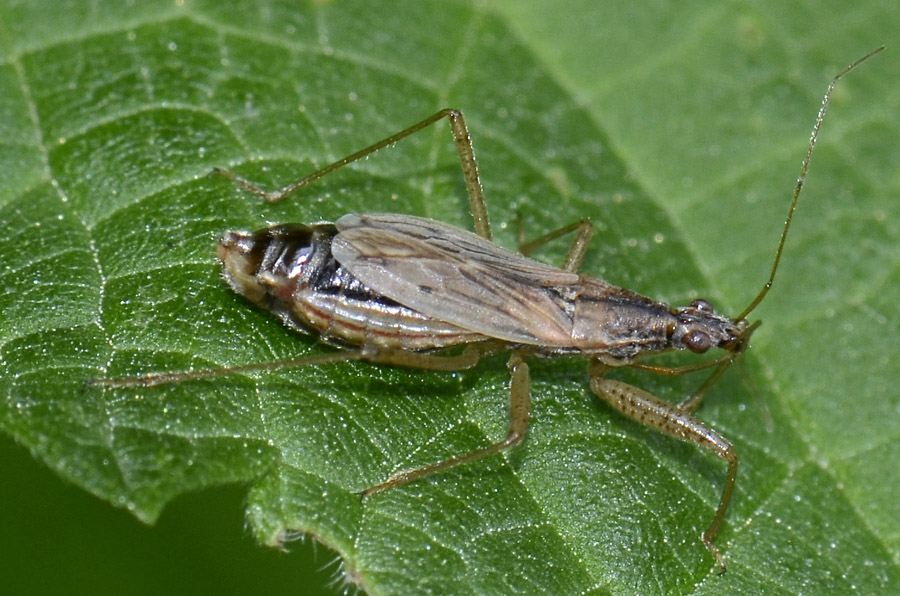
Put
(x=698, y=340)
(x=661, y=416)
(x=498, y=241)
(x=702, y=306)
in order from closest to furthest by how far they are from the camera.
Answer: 1. (x=661, y=416)
2. (x=698, y=340)
3. (x=702, y=306)
4. (x=498, y=241)

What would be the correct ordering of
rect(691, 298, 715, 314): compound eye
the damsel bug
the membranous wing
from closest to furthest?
the damsel bug < the membranous wing < rect(691, 298, 715, 314): compound eye

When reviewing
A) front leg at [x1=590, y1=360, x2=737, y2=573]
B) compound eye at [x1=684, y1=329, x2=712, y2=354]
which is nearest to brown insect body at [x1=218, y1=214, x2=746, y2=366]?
compound eye at [x1=684, y1=329, x2=712, y2=354]

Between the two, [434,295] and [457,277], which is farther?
[457,277]

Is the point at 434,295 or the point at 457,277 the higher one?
the point at 457,277

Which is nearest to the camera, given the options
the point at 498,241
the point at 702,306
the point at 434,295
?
the point at 434,295

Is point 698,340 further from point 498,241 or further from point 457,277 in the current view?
point 457,277

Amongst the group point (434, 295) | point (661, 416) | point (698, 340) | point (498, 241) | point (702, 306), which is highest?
point (702, 306)

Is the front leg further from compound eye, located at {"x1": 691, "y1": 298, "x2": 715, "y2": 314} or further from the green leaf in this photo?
compound eye, located at {"x1": 691, "y1": 298, "x2": 715, "y2": 314}

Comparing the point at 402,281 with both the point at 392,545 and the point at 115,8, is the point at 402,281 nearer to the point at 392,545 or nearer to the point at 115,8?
the point at 392,545

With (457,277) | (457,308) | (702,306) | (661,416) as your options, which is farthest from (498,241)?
(661,416)

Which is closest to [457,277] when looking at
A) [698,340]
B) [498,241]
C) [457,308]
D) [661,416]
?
[457,308]
